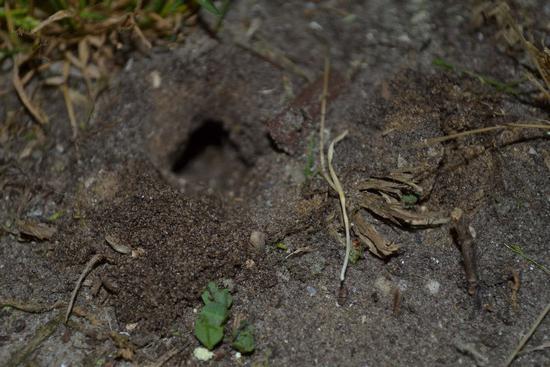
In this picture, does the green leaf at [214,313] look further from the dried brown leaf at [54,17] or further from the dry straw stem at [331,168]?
the dried brown leaf at [54,17]

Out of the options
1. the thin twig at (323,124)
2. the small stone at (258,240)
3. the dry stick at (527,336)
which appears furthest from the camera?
the thin twig at (323,124)

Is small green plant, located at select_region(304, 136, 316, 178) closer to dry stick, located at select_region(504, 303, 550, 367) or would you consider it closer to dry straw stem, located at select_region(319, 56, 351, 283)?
dry straw stem, located at select_region(319, 56, 351, 283)

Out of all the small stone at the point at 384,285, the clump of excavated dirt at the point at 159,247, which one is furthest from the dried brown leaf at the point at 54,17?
the small stone at the point at 384,285

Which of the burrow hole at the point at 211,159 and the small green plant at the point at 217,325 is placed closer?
the small green plant at the point at 217,325

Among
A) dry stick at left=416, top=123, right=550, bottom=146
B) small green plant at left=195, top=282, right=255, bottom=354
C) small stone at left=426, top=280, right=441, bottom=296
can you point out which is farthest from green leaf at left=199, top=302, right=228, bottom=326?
dry stick at left=416, top=123, right=550, bottom=146

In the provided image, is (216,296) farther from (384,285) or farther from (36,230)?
(36,230)

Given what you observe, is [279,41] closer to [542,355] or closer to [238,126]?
[238,126]

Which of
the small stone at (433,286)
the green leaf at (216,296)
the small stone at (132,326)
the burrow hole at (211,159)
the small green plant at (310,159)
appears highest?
the small green plant at (310,159)

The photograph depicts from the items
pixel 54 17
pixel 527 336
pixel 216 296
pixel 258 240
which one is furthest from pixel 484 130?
pixel 54 17
